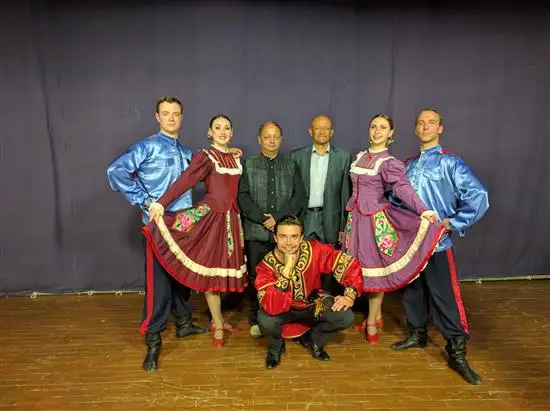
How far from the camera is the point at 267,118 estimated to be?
3.62m

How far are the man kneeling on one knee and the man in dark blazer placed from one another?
1.48 feet

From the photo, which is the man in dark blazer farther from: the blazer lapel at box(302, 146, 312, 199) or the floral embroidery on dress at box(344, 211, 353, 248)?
the floral embroidery on dress at box(344, 211, 353, 248)

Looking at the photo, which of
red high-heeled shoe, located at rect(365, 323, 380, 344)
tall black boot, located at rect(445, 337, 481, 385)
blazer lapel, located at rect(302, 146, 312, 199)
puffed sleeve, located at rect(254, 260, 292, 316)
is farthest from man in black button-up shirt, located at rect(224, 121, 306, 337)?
tall black boot, located at rect(445, 337, 481, 385)

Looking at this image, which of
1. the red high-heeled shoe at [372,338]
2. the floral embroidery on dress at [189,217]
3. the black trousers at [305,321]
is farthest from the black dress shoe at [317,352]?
the floral embroidery on dress at [189,217]

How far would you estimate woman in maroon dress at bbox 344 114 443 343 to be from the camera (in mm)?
2480

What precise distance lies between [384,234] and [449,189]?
447 millimetres

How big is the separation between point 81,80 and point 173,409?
262 cm

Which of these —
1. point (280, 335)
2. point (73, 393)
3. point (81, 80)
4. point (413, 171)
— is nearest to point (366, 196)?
point (413, 171)

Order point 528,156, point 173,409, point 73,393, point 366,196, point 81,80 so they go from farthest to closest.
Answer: point 528,156 → point 81,80 → point 366,196 → point 73,393 → point 173,409

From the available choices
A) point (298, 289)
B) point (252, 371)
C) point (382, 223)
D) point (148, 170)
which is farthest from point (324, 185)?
point (252, 371)

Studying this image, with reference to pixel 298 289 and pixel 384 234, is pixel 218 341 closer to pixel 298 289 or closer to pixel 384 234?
pixel 298 289

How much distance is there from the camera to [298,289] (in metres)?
2.46

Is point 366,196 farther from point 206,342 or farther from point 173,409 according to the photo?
point 173,409

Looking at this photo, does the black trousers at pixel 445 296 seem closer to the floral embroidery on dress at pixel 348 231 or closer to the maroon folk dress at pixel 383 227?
the maroon folk dress at pixel 383 227
